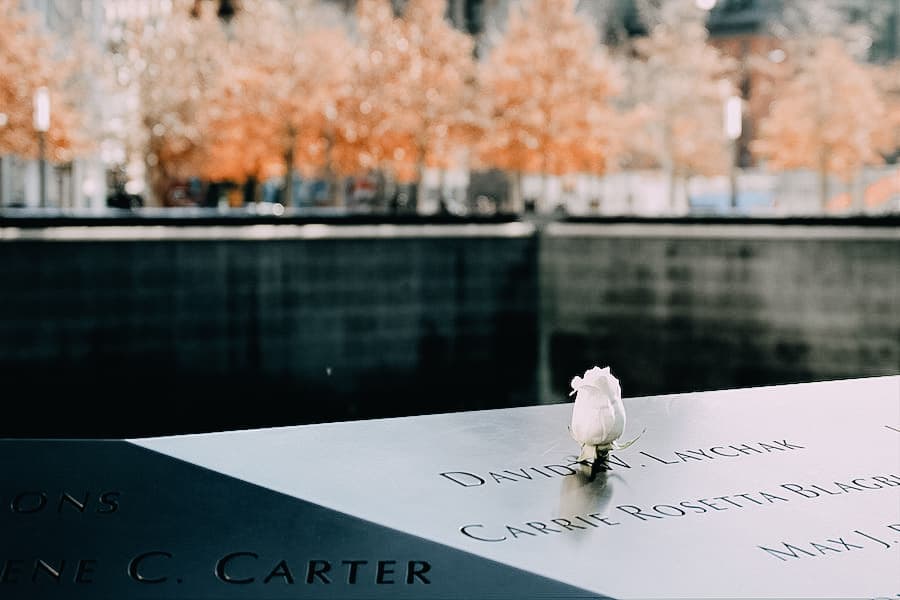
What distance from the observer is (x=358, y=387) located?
15250 mm

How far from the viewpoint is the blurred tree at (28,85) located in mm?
25312

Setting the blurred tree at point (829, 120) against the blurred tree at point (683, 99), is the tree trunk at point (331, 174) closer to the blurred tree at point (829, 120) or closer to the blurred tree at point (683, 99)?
the blurred tree at point (683, 99)

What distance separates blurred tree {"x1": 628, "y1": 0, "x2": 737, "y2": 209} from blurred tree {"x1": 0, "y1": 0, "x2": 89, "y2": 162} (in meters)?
17.4

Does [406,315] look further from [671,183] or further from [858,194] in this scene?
[858,194]

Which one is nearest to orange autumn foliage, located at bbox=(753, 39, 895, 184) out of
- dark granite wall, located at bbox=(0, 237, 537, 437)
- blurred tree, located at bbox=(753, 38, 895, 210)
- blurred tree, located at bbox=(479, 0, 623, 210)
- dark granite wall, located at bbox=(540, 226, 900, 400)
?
blurred tree, located at bbox=(753, 38, 895, 210)

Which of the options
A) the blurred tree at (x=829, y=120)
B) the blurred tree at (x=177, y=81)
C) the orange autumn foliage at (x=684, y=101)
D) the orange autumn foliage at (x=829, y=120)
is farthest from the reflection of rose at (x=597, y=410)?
the orange autumn foliage at (x=684, y=101)

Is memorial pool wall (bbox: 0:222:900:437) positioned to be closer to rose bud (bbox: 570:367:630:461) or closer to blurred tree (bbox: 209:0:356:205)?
rose bud (bbox: 570:367:630:461)

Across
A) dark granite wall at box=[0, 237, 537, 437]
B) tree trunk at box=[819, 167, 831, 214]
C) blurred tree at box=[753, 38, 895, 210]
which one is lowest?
dark granite wall at box=[0, 237, 537, 437]

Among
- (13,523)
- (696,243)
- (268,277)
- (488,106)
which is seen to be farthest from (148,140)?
(13,523)

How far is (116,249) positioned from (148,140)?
1805 centimetres

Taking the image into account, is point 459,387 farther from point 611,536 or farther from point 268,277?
point 611,536

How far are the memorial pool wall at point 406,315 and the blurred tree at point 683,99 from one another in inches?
701

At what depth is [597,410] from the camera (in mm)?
3674

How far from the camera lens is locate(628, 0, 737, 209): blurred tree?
3381cm
